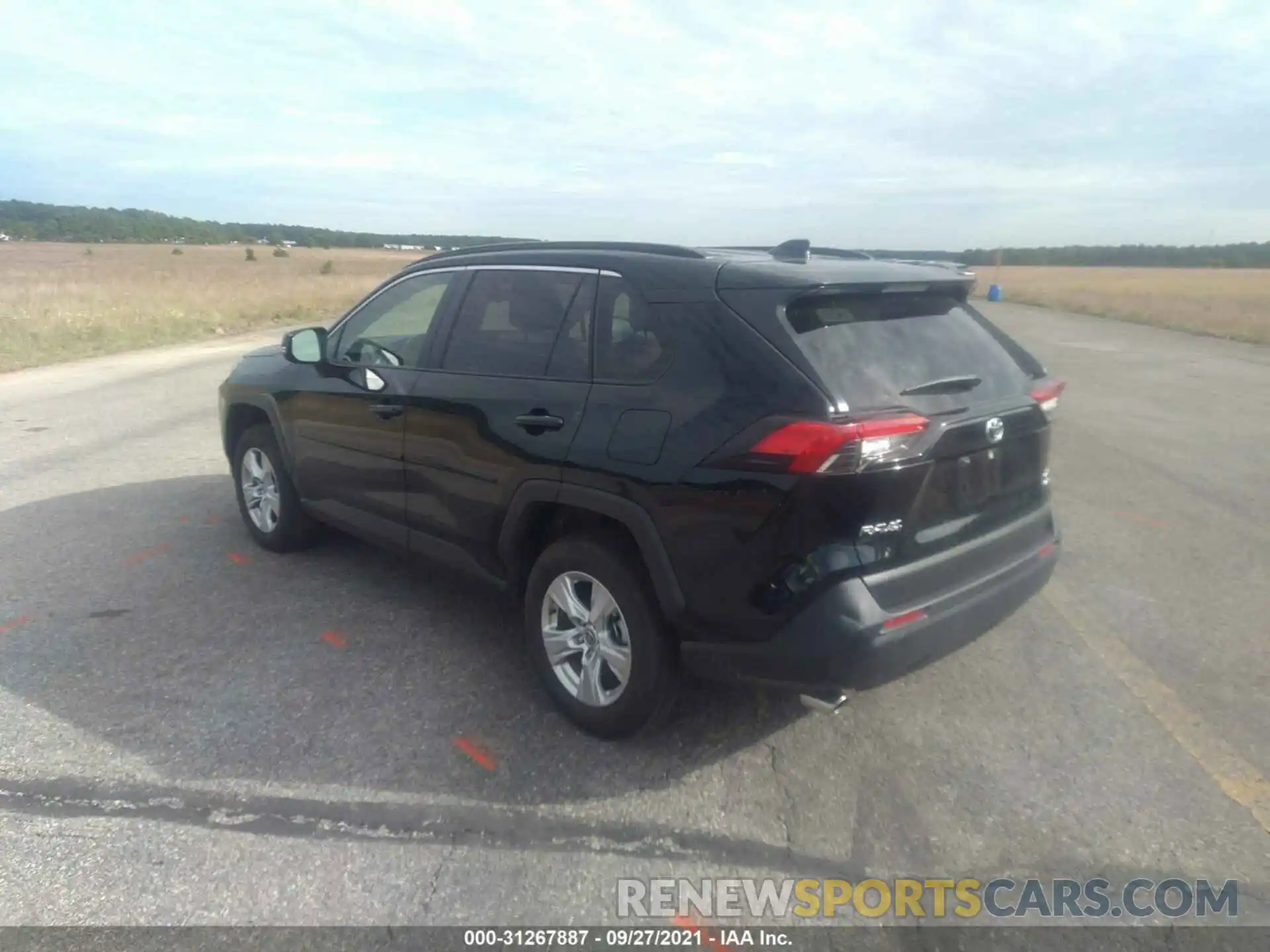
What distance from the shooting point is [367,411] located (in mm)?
4680

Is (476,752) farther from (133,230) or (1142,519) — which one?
(133,230)

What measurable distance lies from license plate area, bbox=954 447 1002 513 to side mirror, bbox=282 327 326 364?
3288 millimetres

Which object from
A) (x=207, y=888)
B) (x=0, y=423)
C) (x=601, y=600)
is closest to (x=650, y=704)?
(x=601, y=600)

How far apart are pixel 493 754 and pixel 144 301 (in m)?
25.9

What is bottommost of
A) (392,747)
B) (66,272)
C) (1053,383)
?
(66,272)

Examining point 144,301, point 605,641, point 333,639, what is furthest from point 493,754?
point 144,301

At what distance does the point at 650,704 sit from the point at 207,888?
4.81ft

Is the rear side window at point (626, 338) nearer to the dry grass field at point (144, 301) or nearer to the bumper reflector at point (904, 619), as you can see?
the bumper reflector at point (904, 619)

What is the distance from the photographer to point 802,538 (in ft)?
9.86

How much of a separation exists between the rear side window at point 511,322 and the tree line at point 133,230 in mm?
90677

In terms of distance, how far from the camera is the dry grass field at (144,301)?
59.3 feet

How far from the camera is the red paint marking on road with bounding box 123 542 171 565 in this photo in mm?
5609

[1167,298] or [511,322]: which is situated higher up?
[511,322]

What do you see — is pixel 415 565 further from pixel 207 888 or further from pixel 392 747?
pixel 207 888
